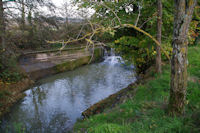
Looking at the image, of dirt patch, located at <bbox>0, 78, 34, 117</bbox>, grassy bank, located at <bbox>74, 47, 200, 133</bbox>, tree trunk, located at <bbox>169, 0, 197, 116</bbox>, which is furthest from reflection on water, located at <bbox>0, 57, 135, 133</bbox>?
tree trunk, located at <bbox>169, 0, 197, 116</bbox>

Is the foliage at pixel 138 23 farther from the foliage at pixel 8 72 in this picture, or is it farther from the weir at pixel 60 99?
the foliage at pixel 8 72

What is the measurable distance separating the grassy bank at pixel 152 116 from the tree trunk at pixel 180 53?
0.92 feet

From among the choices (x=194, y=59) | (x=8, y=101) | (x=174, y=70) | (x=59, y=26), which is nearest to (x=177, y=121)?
(x=174, y=70)

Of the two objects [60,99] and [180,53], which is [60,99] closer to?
[60,99]

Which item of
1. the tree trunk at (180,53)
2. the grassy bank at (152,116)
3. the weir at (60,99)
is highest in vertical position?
the tree trunk at (180,53)

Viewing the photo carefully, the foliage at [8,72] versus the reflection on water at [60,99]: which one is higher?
the foliage at [8,72]

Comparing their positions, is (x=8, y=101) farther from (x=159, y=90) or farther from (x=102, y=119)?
(x=159, y=90)

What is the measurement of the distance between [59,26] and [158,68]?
748 cm

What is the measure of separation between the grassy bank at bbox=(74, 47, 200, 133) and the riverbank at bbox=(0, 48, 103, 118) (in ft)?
15.1

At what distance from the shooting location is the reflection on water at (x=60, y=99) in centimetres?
591

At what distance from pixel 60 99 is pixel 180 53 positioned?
22.4ft

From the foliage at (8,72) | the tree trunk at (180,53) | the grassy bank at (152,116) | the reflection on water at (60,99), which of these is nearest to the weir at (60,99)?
the reflection on water at (60,99)

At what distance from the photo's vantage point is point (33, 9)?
9039 millimetres

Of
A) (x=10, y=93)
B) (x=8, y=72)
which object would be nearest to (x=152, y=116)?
(x=10, y=93)
